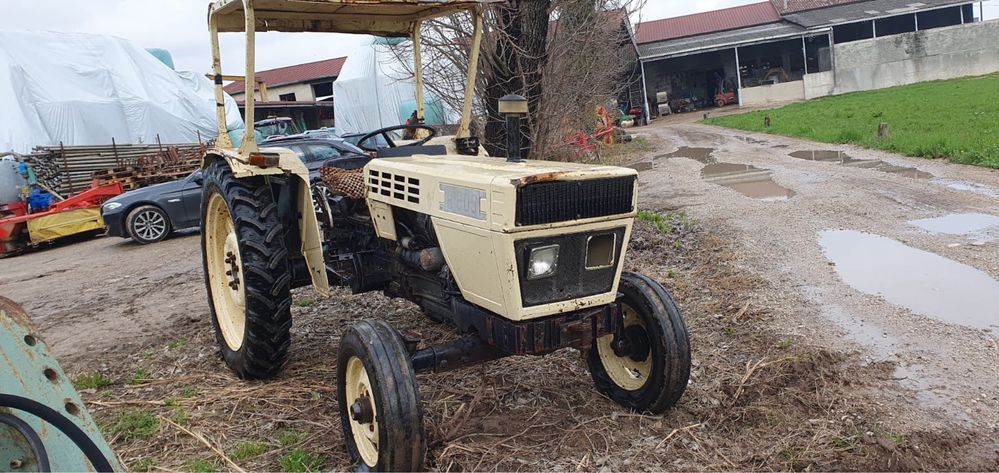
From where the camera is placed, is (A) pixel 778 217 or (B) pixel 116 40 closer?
(A) pixel 778 217

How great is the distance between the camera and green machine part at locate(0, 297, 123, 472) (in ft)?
7.37

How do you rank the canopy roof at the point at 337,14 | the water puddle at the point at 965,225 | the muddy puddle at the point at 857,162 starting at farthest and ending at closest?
the muddy puddle at the point at 857,162 < the water puddle at the point at 965,225 < the canopy roof at the point at 337,14

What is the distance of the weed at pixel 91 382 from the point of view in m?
4.76

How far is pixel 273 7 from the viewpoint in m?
4.14

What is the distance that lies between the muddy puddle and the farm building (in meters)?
23.4

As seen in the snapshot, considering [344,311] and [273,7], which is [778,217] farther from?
[273,7]

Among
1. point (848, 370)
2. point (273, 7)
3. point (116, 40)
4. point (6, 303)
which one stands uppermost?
point (116, 40)

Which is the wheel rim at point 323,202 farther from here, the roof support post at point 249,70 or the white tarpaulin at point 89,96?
the white tarpaulin at point 89,96

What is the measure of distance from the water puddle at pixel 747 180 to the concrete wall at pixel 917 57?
25.7m

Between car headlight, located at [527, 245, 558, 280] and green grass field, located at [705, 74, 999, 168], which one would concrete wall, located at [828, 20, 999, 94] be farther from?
car headlight, located at [527, 245, 558, 280]

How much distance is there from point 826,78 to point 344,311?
3569 centimetres

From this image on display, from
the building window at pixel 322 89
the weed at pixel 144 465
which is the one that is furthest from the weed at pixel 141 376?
the building window at pixel 322 89

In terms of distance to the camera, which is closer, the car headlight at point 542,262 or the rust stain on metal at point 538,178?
the rust stain on metal at point 538,178

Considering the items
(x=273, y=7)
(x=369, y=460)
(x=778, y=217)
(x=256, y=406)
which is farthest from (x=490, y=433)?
(x=778, y=217)
